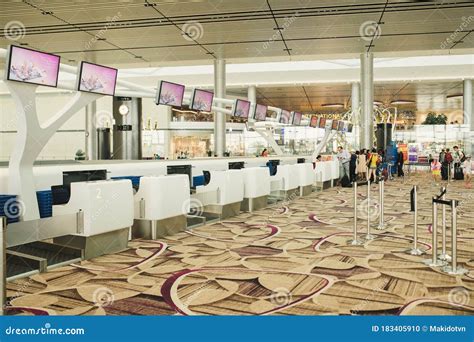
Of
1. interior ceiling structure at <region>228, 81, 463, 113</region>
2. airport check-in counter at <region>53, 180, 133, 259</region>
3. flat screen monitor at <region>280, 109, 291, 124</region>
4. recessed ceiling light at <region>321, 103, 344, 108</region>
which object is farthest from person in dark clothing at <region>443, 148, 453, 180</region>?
recessed ceiling light at <region>321, 103, 344, 108</region>

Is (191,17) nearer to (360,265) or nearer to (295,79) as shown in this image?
(360,265)

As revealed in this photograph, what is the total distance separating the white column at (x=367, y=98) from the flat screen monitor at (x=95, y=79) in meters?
12.9

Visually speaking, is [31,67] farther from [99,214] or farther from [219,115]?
[219,115]

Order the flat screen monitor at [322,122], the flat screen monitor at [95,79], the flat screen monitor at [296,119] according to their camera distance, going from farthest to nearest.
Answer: the flat screen monitor at [322,122], the flat screen monitor at [296,119], the flat screen monitor at [95,79]

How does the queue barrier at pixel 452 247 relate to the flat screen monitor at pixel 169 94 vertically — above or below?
below

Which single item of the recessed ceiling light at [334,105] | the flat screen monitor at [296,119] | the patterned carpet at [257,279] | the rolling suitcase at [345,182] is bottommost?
the patterned carpet at [257,279]

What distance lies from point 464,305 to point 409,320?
2.76ft

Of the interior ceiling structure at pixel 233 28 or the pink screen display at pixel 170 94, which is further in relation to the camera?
the interior ceiling structure at pixel 233 28

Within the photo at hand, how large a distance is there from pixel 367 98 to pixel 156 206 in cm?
1375

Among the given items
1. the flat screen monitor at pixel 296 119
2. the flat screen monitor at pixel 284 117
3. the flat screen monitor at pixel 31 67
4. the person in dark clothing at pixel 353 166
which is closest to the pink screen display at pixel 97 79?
the flat screen monitor at pixel 31 67

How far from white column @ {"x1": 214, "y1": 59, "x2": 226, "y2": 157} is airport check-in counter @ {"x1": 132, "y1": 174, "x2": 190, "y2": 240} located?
12.7m

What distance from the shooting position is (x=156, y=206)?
5918mm

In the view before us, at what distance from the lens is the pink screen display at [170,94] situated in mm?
9484

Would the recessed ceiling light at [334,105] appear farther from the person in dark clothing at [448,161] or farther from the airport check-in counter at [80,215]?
the airport check-in counter at [80,215]
